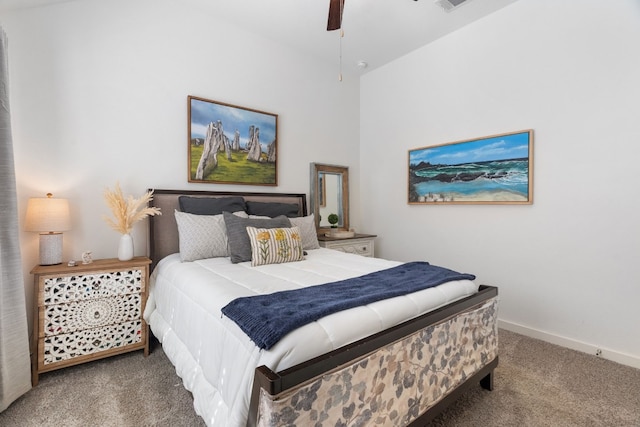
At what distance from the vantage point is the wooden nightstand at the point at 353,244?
11.4 ft

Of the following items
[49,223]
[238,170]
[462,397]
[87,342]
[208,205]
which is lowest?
[462,397]

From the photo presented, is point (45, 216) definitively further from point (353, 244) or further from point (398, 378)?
point (353, 244)

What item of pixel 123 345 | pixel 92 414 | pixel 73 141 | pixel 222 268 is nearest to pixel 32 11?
pixel 73 141

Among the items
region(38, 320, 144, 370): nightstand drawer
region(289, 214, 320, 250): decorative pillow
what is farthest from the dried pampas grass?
region(289, 214, 320, 250): decorative pillow

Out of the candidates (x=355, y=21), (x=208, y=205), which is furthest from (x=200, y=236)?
(x=355, y=21)

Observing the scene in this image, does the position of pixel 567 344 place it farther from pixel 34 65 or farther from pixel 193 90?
pixel 34 65

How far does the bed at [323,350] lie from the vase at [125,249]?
0.27m

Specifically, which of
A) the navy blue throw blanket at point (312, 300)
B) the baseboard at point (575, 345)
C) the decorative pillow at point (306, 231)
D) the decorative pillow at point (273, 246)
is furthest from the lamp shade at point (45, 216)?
the baseboard at point (575, 345)

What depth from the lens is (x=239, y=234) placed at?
2432 millimetres

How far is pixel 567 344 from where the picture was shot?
2.53 metres

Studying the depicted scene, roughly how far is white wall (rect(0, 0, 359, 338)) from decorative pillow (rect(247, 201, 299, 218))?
37cm

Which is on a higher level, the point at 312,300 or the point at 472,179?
the point at 472,179

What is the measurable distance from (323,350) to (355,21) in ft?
10.2

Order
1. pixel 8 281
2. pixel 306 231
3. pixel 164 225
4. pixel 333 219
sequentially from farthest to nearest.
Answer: pixel 333 219, pixel 306 231, pixel 164 225, pixel 8 281
